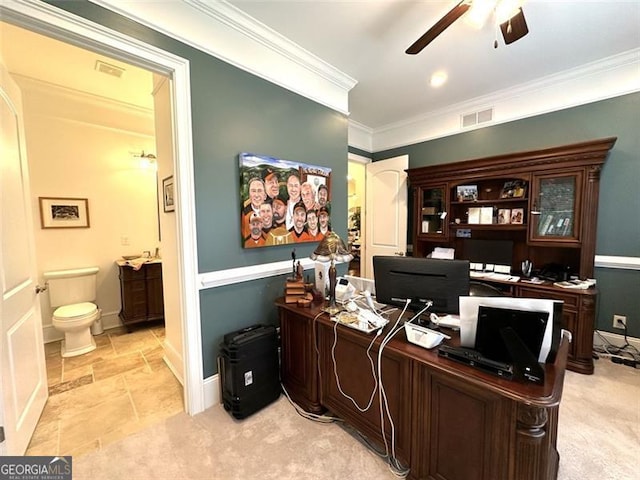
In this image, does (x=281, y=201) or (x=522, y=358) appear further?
(x=281, y=201)

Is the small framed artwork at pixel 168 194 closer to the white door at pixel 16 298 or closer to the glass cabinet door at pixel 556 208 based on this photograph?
the white door at pixel 16 298

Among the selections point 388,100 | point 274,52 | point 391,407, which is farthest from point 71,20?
point 388,100

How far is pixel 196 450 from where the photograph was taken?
1579 mm

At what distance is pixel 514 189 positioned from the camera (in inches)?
119

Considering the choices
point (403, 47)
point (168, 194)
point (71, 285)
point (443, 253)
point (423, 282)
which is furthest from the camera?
point (443, 253)

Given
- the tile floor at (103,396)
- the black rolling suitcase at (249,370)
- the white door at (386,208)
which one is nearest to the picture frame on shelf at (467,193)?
the white door at (386,208)

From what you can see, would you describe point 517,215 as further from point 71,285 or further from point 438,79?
point 71,285

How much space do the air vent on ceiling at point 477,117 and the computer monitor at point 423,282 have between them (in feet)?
9.47

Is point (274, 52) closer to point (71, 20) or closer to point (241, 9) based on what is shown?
point (241, 9)

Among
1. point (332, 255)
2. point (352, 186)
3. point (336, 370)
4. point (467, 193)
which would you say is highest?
point (352, 186)

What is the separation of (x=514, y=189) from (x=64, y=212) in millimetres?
5290

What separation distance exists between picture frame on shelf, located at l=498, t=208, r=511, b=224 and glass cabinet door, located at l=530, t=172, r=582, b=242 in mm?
289

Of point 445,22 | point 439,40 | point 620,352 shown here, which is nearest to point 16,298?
point 445,22

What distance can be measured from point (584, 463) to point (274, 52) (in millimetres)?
3571
